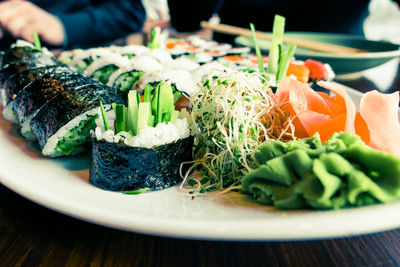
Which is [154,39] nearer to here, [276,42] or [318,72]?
[276,42]

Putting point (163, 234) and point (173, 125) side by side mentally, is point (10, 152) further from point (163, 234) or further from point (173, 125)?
point (163, 234)

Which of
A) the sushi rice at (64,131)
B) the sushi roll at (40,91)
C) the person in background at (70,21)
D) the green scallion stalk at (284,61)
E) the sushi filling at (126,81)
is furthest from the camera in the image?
the person in background at (70,21)

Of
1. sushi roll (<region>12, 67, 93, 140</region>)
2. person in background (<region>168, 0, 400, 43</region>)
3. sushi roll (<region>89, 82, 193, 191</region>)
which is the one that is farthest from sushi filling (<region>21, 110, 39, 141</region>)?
person in background (<region>168, 0, 400, 43</region>)

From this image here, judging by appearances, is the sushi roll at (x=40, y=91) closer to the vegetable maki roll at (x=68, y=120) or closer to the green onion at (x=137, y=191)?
the vegetable maki roll at (x=68, y=120)

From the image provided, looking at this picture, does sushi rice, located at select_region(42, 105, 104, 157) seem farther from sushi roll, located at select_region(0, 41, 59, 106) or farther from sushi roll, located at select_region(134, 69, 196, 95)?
sushi roll, located at select_region(0, 41, 59, 106)

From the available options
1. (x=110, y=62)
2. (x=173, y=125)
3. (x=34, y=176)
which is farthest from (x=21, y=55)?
(x=173, y=125)

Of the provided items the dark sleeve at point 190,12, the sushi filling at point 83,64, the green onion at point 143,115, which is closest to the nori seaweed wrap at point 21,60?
the sushi filling at point 83,64
